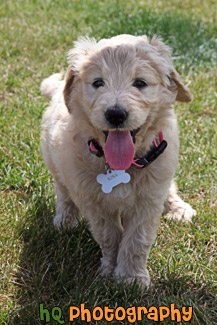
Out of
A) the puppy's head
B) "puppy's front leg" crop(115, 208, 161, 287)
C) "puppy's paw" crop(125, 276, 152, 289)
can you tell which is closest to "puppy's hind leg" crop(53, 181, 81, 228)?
"puppy's front leg" crop(115, 208, 161, 287)

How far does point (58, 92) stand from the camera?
351cm

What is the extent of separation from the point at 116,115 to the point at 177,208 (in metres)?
1.44

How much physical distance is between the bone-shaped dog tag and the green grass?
1.95 ft

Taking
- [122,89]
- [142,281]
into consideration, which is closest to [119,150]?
[122,89]

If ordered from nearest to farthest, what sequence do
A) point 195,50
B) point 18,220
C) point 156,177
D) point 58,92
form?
1. point 156,177
2. point 18,220
3. point 58,92
4. point 195,50

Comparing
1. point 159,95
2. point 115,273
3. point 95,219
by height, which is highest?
point 159,95

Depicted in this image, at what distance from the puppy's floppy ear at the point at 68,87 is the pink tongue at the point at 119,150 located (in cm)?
42

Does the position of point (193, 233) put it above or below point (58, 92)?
below

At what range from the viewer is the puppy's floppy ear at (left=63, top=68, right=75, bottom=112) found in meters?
2.80

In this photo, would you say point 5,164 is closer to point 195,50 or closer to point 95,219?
point 95,219

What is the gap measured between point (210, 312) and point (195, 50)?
368 centimetres

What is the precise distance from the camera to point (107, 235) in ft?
9.64

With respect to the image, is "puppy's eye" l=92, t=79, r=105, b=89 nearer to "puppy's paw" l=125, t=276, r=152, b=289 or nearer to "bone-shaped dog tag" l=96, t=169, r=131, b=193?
"bone-shaped dog tag" l=96, t=169, r=131, b=193

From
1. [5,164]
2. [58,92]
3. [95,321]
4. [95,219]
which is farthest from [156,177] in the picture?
[5,164]
